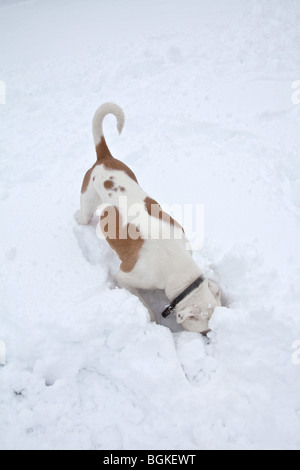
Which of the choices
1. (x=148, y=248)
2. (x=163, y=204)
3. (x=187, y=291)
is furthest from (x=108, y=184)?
(x=187, y=291)

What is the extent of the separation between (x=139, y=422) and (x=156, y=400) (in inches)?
6.6

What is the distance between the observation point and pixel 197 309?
2.37 m

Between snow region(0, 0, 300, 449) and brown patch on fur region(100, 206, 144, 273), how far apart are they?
0.92 ft

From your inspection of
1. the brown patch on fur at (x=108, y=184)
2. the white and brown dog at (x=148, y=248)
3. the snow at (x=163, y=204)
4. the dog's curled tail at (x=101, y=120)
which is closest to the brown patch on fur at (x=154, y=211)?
the white and brown dog at (x=148, y=248)

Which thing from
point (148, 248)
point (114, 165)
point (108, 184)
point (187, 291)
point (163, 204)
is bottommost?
point (187, 291)

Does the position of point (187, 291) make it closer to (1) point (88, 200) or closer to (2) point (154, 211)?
(2) point (154, 211)

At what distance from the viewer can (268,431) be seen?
2086 mm

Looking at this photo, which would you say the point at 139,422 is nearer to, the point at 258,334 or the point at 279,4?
the point at 258,334

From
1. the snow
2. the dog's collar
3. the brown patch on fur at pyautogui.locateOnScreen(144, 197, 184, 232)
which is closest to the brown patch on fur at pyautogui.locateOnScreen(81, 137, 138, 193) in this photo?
the brown patch on fur at pyautogui.locateOnScreen(144, 197, 184, 232)

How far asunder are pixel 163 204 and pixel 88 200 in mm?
844

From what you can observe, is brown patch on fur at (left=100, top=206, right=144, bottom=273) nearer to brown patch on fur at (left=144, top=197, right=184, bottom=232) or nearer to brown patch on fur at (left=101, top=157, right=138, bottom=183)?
brown patch on fur at (left=144, top=197, right=184, bottom=232)

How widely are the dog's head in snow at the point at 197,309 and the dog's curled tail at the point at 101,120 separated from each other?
1.50 metres

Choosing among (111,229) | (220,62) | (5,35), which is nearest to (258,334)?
(111,229)

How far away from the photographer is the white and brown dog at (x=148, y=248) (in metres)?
2.43
